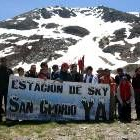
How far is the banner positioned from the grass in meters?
0.67

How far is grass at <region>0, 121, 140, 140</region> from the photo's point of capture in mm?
14586

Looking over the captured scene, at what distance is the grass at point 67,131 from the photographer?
14.6 metres

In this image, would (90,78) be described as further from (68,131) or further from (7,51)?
(7,51)

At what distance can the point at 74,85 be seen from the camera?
18484 millimetres

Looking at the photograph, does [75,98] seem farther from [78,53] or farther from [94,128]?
[78,53]

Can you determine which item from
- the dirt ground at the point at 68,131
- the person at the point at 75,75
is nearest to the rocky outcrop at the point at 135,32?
the person at the point at 75,75

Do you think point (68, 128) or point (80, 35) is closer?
point (68, 128)

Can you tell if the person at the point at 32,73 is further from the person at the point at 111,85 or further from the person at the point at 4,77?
the person at the point at 111,85

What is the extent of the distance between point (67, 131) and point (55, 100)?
107 inches

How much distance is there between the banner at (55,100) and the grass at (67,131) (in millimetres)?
674

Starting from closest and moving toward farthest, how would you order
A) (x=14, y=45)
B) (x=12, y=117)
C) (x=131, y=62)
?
(x=12, y=117) < (x=131, y=62) < (x=14, y=45)

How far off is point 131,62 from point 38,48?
118ft

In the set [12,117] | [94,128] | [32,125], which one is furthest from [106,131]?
[12,117]

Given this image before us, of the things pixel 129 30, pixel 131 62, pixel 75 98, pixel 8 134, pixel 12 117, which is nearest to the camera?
pixel 8 134
